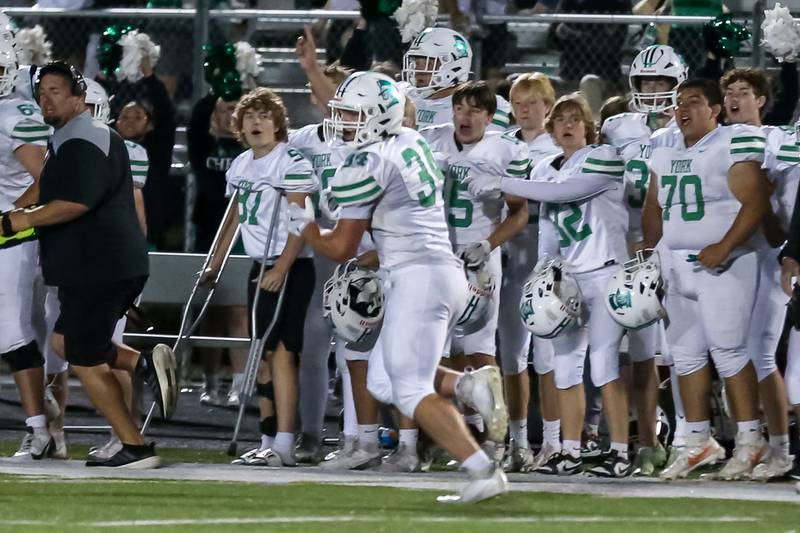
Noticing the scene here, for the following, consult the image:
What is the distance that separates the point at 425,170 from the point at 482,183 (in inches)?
62.2

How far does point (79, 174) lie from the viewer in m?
8.49

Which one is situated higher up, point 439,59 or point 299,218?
point 439,59

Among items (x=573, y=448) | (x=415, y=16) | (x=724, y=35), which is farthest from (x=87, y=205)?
(x=724, y=35)

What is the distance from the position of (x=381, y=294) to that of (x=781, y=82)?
296cm

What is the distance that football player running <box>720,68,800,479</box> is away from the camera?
862 centimetres

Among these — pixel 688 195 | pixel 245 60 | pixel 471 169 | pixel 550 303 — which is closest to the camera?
pixel 688 195

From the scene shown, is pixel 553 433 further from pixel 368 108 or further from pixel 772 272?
pixel 368 108

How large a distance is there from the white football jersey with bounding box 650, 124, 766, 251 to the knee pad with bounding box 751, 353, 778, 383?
543 mm

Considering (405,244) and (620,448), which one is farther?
(620,448)

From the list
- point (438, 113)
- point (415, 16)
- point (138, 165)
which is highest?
point (415, 16)

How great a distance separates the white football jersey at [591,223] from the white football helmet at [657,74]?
447 mm

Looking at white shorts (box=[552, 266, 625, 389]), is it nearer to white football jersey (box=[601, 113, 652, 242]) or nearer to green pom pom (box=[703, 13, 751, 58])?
white football jersey (box=[601, 113, 652, 242])

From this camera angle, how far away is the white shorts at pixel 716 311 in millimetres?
8500

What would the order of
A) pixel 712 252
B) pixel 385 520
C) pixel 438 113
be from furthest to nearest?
pixel 438 113, pixel 712 252, pixel 385 520
